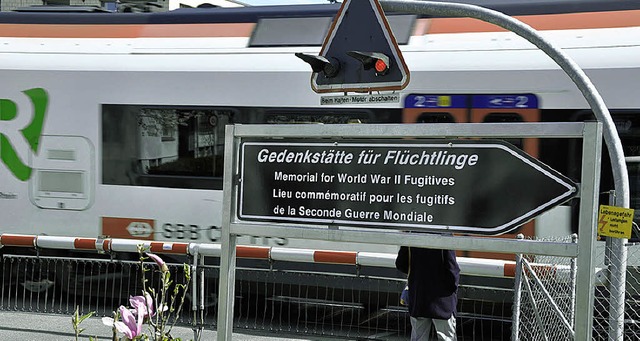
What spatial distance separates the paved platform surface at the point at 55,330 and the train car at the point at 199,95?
3.20ft

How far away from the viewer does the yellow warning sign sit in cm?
415

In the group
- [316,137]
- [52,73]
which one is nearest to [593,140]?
[316,137]

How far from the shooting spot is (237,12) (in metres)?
8.80

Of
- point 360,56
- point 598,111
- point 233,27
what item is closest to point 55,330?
point 233,27

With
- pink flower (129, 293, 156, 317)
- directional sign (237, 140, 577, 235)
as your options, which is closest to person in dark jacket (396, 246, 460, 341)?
directional sign (237, 140, 577, 235)

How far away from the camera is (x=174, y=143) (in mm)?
8469

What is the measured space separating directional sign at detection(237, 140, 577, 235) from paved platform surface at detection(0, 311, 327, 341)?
4320 mm

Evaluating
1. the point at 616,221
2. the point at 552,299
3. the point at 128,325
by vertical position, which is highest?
the point at 616,221

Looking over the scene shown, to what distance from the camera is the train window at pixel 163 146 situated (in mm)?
8297

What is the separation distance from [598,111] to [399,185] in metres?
2.16

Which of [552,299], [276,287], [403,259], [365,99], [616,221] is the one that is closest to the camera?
[616,221]

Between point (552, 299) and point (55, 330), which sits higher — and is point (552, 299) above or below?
above

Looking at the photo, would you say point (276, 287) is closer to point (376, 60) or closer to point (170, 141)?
point (170, 141)

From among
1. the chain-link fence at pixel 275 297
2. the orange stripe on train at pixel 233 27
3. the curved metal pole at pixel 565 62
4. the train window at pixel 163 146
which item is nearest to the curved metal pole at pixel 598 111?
the curved metal pole at pixel 565 62
